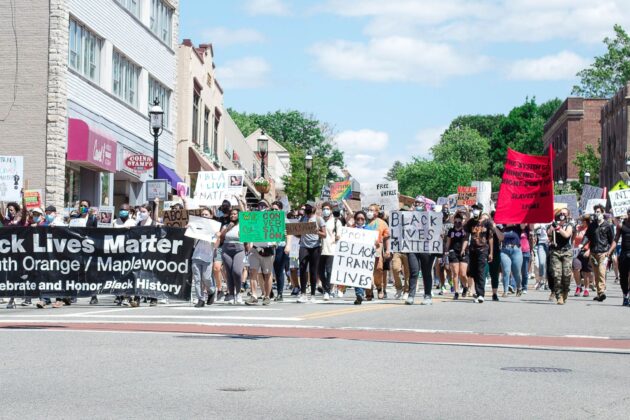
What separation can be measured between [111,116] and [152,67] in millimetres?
6609

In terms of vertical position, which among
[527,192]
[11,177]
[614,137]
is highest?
[614,137]

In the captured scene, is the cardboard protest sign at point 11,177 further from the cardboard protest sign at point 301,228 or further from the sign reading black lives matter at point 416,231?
the sign reading black lives matter at point 416,231

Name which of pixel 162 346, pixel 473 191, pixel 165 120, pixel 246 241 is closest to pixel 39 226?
pixel 246 241

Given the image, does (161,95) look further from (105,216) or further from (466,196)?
(105,216)

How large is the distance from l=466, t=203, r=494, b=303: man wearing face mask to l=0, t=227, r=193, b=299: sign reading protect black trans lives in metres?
5.73

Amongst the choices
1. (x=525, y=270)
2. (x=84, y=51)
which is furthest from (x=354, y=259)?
(x=84, y=51)

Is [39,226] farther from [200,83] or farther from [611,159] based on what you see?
[611,159]

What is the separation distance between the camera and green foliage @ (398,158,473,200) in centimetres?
14562

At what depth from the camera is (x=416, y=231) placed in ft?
74.6

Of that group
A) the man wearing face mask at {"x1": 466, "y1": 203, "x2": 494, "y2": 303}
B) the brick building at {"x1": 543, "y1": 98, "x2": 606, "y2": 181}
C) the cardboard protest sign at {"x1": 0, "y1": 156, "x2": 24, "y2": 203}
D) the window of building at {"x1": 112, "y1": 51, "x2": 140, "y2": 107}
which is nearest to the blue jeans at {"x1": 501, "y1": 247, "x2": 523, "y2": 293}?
the man wearing face mask at {"x1": 466, "y1": 203, "x2": 494, "y2": 303}

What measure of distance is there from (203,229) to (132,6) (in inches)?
956

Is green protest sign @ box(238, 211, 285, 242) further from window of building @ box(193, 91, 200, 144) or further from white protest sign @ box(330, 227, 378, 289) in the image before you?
window of building @ box(193, 91, 200, 144)

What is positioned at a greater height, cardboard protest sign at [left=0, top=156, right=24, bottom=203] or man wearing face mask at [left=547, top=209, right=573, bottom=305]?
cardboard protest sign at [left=0, top=156, right=24, bottom=203]

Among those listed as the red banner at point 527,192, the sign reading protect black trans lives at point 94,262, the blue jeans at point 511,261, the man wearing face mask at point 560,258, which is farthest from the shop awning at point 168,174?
the man wearing face mask at point 560,258
